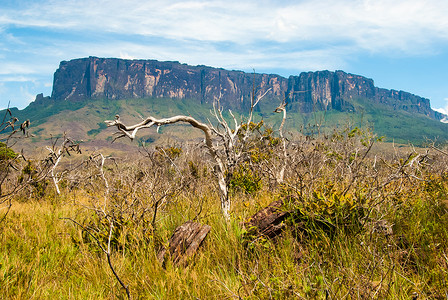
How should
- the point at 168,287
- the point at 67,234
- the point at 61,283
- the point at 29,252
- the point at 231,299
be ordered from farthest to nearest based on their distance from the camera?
1. the point at 67,234
2. the point at 29,252
3. the point at 61,283
4. the point at 168,287
5. the point at 231,299

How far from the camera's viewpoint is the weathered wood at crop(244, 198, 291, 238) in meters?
3.51

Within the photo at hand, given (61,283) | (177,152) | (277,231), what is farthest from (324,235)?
(177,152)

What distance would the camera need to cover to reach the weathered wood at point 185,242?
3181 millimetres

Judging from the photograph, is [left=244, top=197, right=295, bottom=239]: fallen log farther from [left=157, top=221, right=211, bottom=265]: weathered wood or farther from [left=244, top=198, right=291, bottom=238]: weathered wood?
[left=157, top=221, right=211, bottom=265]: weathered wood

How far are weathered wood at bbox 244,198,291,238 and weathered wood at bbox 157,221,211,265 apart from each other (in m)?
0.63

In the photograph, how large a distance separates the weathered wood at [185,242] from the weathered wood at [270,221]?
2.07ft

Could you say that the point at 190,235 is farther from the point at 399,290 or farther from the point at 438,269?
the point at 438,269

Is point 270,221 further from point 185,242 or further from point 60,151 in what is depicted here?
A: point 60,151

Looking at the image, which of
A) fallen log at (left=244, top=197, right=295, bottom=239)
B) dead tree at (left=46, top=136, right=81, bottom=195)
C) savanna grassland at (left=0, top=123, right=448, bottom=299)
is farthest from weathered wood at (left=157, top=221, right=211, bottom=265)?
dead tree at (left=46, top=136, right=81, bottom=195)

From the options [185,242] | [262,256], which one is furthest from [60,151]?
[262,256]

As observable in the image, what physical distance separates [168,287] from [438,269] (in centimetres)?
260

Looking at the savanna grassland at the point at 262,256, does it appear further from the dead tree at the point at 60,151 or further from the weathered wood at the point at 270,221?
the dead tree at the point at 60,151

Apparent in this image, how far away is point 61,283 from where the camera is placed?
302cm

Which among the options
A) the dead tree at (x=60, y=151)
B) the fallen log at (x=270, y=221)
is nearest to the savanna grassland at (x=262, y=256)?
the fallen log at (x=270, y=221)
